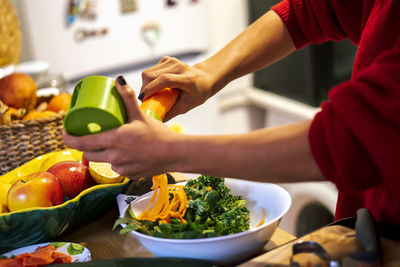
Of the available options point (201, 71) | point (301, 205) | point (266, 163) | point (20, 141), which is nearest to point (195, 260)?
point (266, 163)

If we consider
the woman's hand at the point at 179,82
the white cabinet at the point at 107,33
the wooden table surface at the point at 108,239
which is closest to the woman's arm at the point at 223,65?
the woman's hand at the point at 179,82

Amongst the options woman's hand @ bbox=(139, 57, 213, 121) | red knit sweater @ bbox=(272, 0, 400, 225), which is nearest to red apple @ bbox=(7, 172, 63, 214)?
woman's hand @ bbox=(139, 57, 213, 121)

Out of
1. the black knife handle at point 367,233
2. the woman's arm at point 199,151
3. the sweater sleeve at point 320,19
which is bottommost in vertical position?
the black knife handle at point 367,233

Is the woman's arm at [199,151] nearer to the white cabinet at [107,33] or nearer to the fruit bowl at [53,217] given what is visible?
the fruit bowl at [53,217]

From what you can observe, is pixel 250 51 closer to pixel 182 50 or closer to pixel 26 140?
pixel 26 140

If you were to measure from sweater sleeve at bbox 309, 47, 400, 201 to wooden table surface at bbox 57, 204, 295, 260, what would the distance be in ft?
0.89

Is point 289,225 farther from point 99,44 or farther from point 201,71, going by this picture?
point 201,71

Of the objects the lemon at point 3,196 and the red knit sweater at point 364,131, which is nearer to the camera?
the red knit sweater at point 364,131

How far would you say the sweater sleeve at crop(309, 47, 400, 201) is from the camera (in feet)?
2.20

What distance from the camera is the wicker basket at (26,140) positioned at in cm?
124

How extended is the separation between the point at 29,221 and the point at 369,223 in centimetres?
59

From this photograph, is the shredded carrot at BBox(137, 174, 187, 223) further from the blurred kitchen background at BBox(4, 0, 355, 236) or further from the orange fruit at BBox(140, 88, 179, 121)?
the blurred kitchen background at BBox(4, 0, 355, 236)

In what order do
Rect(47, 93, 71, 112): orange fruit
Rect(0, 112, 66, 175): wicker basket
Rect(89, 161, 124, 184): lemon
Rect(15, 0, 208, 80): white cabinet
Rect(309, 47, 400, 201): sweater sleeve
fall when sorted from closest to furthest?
Rect(309, 47, 400, 201): sweater sleeve < Rect(89, 161, 124, 184): lemon < Rect(0, 112, 66, 175): wicker basket < Rect(47, 93, 71, 112): orange fruit < Rect(15, 0, 208, 80): white cabinet

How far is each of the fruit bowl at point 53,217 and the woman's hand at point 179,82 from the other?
0.20 m
